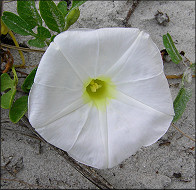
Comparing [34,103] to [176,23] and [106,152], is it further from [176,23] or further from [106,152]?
[176,23]

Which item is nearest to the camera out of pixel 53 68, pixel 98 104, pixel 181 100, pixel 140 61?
pixel 53 68

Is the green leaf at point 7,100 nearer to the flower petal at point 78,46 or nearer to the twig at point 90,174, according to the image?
the twig at point 90,174

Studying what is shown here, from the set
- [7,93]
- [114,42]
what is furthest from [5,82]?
[114,42]

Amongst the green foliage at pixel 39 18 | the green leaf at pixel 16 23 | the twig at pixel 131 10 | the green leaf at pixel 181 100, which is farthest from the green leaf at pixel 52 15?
the green leaf at pixel 181 100

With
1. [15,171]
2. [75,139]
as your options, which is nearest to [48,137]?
[75,139]

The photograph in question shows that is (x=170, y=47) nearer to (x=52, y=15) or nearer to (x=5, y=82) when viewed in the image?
Answer: (x=52, y=15)

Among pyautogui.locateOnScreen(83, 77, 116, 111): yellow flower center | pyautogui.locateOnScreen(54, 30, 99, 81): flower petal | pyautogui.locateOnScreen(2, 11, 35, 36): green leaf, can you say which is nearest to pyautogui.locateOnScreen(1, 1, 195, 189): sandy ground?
pyautogui.locateOnScreen(2, 11, 35, 36): green leaf
